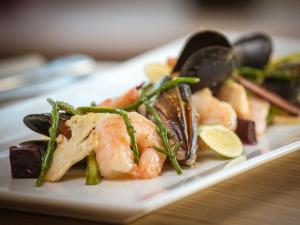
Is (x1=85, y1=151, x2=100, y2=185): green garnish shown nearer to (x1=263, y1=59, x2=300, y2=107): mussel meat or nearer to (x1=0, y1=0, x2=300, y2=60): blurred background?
(x1=263, y1=59, x2=300, y2=107): mussel meat

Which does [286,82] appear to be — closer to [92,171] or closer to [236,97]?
[236,97]

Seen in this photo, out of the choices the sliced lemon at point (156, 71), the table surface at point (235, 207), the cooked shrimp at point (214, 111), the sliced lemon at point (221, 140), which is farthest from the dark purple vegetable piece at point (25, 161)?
the sliced lemon at point (156, 71)

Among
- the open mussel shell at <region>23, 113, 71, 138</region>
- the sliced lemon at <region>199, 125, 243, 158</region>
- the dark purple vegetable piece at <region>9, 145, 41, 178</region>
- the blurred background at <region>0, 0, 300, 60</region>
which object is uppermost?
the open mussel shell at <region>23, 113, 71, 138</region>

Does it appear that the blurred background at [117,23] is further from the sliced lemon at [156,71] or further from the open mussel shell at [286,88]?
the sliced lemon at [156,71]

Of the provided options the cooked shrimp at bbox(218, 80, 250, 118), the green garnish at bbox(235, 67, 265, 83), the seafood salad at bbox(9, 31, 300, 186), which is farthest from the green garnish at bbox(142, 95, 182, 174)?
the green garnish at bbox(235, 67, 265, 83)

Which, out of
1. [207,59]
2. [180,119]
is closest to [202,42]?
[207,59]

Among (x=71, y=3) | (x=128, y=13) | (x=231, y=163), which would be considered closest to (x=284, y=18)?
(x=128, y=13)
